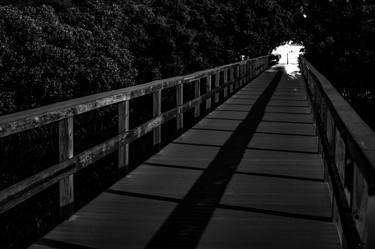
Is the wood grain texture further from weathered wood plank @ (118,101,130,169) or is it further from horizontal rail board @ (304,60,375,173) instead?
horizontal rail board @ (304,60,375,173)

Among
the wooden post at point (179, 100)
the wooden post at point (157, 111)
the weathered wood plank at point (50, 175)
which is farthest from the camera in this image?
the wooden post at point (179, 100)

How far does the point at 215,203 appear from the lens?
6027 mm

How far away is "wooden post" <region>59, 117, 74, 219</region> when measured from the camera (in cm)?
529

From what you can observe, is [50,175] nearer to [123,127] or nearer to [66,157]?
[66,157]

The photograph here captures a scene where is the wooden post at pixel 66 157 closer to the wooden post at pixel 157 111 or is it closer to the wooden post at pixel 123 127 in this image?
the wooden post at pixel 123 127

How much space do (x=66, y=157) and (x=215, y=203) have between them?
142 centimetres

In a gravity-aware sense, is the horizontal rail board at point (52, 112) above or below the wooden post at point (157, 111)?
above

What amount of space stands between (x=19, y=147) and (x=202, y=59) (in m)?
21.4

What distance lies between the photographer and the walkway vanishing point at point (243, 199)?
3949 millimetres

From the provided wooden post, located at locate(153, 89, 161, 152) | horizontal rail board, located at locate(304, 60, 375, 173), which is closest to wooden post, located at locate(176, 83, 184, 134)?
wooden post, located at locate(153, 89, 161, 152)

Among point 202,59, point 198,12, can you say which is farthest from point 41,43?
point 198,12

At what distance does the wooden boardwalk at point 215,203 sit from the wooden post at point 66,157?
4.0 inches

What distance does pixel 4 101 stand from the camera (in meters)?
22.7

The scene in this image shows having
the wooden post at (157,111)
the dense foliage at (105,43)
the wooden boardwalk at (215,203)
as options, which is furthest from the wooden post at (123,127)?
the dense foliage at (105,43)
